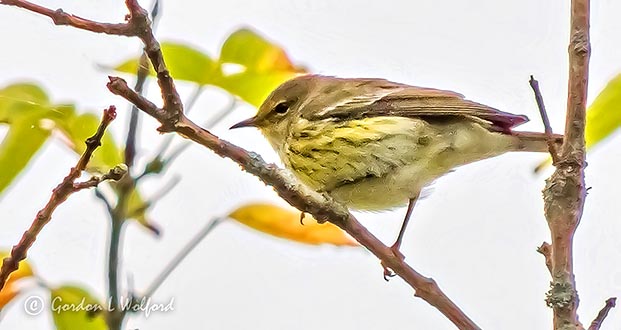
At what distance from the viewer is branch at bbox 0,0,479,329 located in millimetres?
880

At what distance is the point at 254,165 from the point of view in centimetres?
106

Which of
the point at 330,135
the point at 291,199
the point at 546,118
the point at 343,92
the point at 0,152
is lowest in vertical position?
the point at 0,152

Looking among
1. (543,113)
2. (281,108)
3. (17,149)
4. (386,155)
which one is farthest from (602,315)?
(281,108)

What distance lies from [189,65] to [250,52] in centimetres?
10

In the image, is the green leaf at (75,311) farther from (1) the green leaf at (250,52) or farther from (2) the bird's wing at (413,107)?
(2) the bird's wing at (413,107)

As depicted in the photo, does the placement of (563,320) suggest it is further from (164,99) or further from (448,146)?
(448,146)

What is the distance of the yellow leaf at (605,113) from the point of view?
1127mm

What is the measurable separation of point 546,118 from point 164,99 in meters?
0.45

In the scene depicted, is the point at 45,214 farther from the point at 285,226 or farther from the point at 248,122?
the point at 248,122

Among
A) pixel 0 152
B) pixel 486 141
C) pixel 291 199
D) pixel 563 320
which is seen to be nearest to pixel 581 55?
pixel 563 320

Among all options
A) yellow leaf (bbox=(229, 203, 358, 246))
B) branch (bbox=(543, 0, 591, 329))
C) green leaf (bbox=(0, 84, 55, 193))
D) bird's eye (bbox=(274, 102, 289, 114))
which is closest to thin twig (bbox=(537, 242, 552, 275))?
branch (bbox=(543, 0, 591, 329))

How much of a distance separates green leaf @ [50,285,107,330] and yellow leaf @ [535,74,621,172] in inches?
28.8

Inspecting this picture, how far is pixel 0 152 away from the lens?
111cm

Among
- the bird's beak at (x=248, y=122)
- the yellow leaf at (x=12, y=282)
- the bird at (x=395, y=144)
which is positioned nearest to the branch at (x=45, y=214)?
the yellow leaf at (x=12, y=282)
